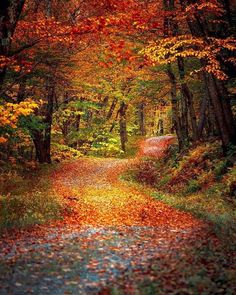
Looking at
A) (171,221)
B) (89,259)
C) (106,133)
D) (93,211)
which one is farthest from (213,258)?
(106,133)

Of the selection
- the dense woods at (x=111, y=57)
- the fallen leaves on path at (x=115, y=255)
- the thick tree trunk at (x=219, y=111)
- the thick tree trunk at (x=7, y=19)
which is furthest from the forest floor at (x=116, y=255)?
the thick tree trunk at (x=7, y=19)

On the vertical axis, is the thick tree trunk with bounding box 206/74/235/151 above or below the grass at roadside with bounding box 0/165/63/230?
above

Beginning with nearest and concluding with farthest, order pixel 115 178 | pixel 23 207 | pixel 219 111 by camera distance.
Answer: pixel 23 207 → pixel 219 111 → pixel 115 178

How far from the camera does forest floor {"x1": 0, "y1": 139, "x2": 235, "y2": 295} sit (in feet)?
21.2

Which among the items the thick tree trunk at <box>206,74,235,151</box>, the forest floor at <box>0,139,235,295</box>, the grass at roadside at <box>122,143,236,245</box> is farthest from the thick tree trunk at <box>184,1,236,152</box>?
the forest floor at <box>0,139,235,295</box>

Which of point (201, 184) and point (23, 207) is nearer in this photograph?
point (23, 207)

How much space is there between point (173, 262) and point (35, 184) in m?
12.2

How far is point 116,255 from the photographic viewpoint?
27.4ft

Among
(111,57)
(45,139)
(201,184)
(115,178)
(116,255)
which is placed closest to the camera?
(116,255)

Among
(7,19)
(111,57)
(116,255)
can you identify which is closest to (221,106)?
(111,57)

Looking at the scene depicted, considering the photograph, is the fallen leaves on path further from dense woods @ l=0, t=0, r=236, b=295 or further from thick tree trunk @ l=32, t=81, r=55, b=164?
thick tree trunk @ l=32, t=81, r=55, b=164

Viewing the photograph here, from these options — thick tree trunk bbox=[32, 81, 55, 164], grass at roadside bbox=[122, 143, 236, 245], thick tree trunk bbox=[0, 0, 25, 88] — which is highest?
thick tree trunk bbox=[0, 0, 25, 88]

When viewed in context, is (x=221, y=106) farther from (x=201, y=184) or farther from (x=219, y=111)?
(x=201, y=184)

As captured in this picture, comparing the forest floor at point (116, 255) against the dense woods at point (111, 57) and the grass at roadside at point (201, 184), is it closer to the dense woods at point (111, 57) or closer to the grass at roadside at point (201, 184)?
the grass at roadside at point (201, 184)
